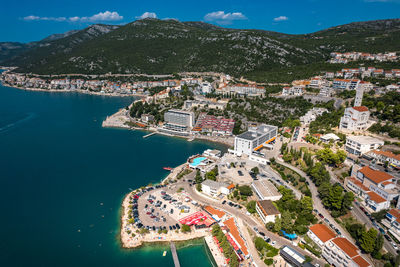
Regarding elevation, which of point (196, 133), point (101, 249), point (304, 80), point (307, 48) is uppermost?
point (307, 48)

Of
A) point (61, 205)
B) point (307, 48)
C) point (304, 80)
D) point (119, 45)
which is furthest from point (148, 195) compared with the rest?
point (119, 45)

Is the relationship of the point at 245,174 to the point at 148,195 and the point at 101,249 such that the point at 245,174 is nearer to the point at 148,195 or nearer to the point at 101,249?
the point at 148,195

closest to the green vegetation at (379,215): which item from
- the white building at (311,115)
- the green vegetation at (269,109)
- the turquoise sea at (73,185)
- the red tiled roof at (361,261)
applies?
the red tiled roof at (361,261)

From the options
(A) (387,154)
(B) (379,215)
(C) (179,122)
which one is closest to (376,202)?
→ (B) (379,215)

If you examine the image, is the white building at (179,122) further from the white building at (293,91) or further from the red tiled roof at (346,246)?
the red tiled roof at (346,246)

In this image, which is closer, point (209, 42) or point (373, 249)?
point (373, 249)

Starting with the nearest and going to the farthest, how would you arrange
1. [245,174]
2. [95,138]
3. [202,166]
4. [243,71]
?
[245,174] < [202,166] < [95,138] < [243,71]
